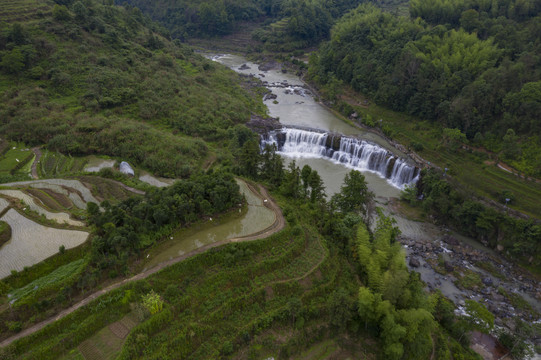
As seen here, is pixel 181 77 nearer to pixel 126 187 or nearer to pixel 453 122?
pixel 126 187

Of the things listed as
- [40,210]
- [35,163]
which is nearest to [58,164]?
[35,163]

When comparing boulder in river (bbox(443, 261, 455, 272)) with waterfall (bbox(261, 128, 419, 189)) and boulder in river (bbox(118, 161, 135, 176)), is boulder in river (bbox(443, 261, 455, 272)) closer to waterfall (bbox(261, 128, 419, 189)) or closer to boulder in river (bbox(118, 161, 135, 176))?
waterfall (bbox(261, 128, 419, 189))

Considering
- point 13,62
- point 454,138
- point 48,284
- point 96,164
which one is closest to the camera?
point 48,284

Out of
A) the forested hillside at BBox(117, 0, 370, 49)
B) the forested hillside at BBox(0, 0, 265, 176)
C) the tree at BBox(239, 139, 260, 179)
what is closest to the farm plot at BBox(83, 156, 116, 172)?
the forested hillside at BBox(0, 0, 265, 176)

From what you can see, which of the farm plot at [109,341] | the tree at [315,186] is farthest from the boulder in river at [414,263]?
the farm plot at [109,341]

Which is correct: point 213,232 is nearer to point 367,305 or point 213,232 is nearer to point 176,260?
point 176,260
